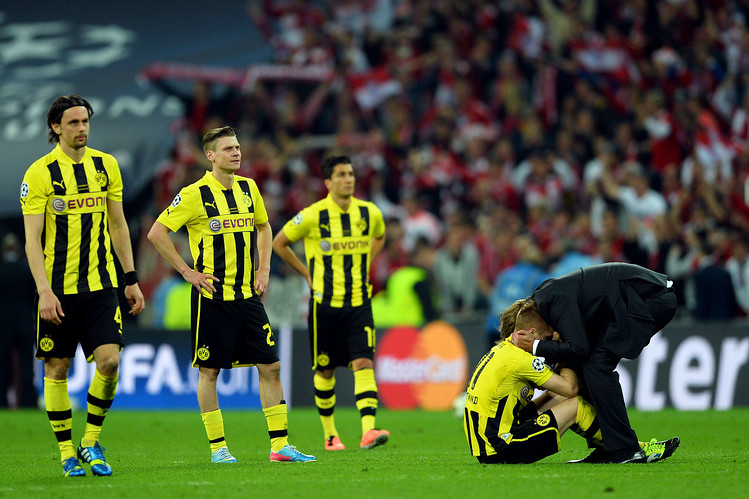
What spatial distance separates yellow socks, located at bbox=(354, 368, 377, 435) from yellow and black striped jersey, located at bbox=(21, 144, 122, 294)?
3027 millimetres

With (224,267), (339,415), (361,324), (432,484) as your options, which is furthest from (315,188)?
(432,484)

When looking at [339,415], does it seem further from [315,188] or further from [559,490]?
[559,490]

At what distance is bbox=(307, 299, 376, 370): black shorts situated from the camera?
9719 mm

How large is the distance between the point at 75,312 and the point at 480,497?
2.97m

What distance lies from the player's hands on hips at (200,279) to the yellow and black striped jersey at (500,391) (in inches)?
77.7

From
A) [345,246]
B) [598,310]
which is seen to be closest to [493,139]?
[345,246]

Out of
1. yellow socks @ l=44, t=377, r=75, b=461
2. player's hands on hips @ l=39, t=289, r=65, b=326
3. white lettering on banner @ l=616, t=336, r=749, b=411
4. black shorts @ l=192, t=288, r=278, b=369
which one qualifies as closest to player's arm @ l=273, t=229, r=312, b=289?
black shorts @ l=192, t=288, r=278, b=369

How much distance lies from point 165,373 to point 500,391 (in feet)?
31.4

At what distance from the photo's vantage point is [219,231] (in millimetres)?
7941

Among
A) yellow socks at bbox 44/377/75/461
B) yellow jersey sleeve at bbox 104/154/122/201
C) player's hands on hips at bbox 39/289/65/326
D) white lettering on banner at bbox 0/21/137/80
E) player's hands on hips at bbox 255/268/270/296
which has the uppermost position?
white lettering on banner at bbox 0/21/137/80

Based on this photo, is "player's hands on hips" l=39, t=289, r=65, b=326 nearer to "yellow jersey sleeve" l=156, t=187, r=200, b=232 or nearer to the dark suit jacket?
"yellow jersey sleeve" l=156, t=187, r=200, b=232

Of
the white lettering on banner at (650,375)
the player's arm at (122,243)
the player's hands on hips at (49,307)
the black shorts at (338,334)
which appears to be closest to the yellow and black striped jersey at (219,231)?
the player's arm at (122,243)

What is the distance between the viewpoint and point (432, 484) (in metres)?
6.41

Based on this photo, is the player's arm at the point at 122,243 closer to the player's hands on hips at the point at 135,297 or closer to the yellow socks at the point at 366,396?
the player's hands on hips at the point at 135,297
